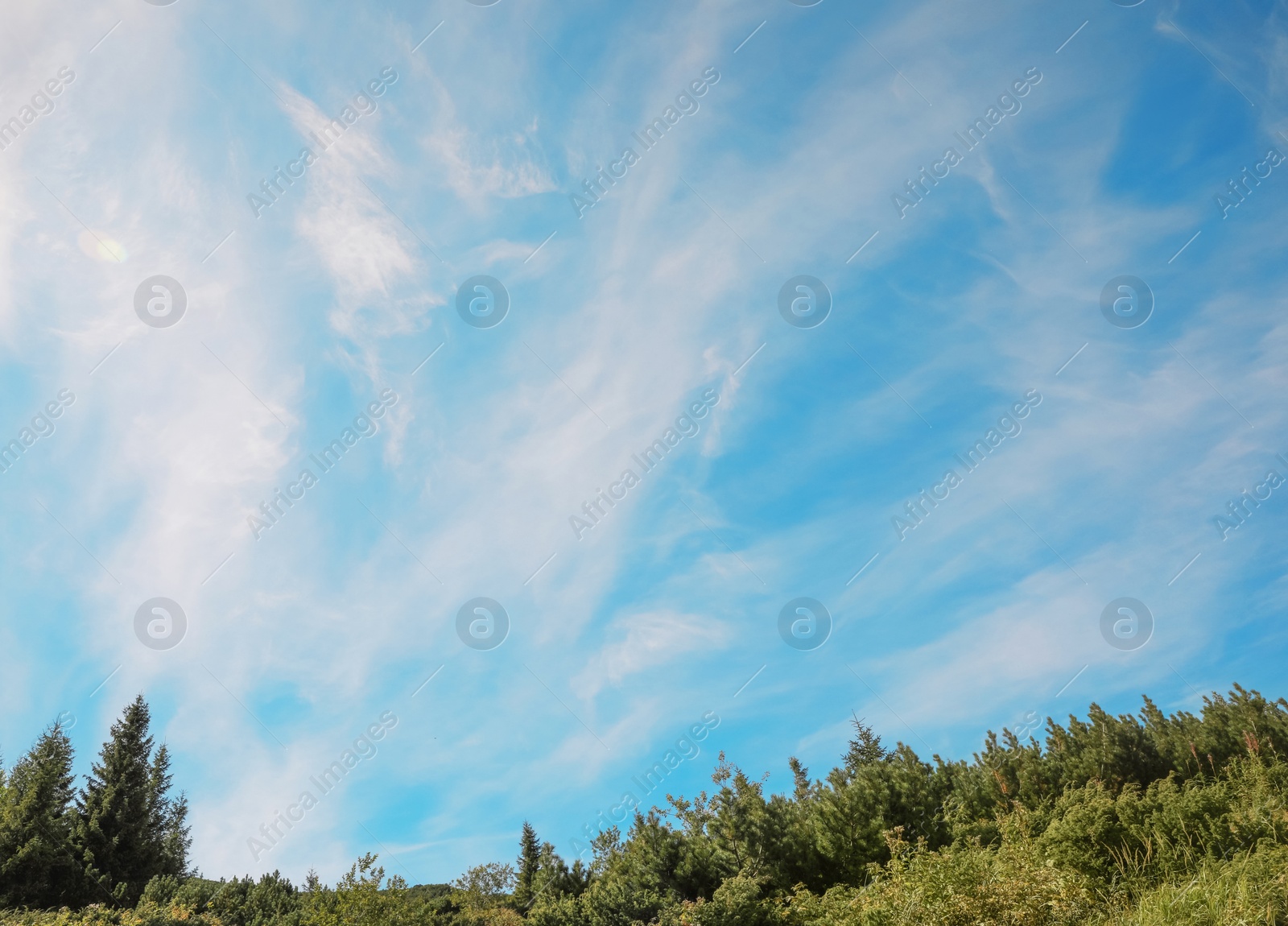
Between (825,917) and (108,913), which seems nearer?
(825,917)

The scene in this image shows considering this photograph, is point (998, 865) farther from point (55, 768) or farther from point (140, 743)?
point (140, 743)

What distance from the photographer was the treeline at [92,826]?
1016 inches

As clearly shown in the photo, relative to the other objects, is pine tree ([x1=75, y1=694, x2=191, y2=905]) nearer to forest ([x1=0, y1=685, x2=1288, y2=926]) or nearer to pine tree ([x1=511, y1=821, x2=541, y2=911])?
forest ([x1=0, y1=685, x2=1288, y2=926])

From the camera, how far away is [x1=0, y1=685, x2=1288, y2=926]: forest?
373 inches

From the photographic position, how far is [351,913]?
54.9ft

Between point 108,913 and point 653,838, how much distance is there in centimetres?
1413

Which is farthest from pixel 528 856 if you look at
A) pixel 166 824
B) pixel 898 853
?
pixel 898 853

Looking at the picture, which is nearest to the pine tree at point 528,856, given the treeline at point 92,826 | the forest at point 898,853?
the forest at point 898,853

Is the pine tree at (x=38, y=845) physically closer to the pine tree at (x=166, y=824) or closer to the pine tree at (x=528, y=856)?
the pine tree at (x=166, y=824)

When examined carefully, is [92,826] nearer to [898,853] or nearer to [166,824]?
[166,824]

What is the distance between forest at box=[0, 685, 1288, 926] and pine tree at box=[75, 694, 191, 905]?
0.37 ft

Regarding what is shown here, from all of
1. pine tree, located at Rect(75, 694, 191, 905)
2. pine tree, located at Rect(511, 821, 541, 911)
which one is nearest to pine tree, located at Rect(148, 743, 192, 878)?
pine tree, located at Rect(75, 694, 191, 905)

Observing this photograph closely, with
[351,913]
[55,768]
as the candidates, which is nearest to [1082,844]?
[351,913]

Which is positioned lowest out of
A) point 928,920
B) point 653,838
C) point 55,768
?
point 928,920
